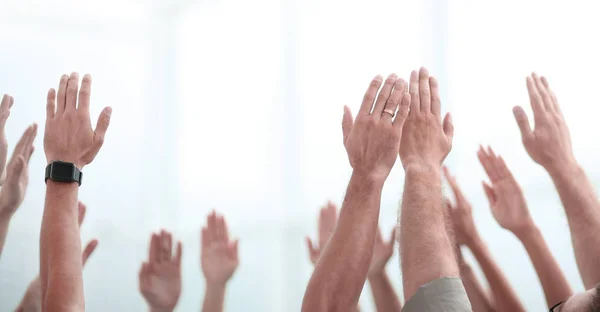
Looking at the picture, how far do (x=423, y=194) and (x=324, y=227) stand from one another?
804 millimetres

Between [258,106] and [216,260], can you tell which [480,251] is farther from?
[258,106]

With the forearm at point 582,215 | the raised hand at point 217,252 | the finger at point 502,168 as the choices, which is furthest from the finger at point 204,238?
the forearm at point 582,215

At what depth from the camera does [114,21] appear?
194 cm

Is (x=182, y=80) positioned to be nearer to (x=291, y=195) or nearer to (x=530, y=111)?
(x=291, y=195)

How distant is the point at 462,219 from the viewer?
1560 mm

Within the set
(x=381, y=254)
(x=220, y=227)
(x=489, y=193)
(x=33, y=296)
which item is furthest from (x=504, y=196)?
(x=33, y=296)

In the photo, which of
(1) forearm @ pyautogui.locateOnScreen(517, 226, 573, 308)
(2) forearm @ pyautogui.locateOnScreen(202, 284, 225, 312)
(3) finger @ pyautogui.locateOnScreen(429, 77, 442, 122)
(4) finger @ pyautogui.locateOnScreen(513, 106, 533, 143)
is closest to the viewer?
(3) finger @ pyautogui.locateOnScreen(429, 77, 442, 122)

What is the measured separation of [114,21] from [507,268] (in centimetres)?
134

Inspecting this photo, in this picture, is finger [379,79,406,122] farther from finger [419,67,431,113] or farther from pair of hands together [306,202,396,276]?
pair of hands together [306,202,396,276]

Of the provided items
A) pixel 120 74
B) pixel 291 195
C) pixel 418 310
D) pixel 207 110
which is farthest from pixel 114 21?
pixel 418 310

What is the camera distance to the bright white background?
1.59 m

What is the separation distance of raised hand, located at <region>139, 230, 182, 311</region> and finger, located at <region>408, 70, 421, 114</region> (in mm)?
897

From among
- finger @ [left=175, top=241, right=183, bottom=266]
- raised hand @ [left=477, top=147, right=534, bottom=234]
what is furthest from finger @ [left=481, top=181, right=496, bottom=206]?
finger @ [left=175, top=241, right=183, bottom=266]

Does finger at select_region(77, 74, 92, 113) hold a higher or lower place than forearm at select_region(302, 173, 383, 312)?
higher
